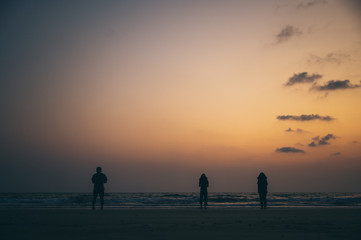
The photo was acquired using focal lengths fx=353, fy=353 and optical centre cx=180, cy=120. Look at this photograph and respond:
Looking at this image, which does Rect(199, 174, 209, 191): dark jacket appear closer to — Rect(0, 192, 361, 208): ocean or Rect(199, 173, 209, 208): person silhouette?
Rect(199, 173, 209, 208): person silhouette

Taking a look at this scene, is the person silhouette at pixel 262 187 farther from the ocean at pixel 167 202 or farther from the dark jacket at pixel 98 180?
the dark jacket at pixel 98 180

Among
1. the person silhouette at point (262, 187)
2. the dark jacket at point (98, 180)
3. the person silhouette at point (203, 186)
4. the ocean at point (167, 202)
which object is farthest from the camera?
the ocean at point (167, 202)

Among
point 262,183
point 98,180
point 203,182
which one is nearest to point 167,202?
point 203,182

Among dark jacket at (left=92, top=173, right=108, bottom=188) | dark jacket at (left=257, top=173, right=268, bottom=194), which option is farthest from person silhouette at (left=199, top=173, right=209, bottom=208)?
dark jacket at (left=92, top=173, right=108, bottom=188)

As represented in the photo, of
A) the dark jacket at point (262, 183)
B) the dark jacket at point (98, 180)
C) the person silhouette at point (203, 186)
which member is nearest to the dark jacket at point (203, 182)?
the person silhouette at point (203, 186)

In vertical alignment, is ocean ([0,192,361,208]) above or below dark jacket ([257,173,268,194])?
below

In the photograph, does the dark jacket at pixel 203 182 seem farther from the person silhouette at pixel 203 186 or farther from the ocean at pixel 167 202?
the ocean at pixel 167 202

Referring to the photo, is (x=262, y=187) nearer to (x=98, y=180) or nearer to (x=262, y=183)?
(x=262, y=183)

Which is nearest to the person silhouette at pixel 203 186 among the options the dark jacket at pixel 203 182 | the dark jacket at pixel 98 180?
the dark jacket at pixel 203 182

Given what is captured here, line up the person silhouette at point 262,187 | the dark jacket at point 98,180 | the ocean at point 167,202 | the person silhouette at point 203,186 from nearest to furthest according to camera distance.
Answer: the dark jacket at point 98,180 → the person silhouette at point 262,187 → the person silhouette at point 203,186 → the ocean at point 167,202

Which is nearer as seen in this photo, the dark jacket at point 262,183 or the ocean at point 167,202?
the dark jacket at point 262,183

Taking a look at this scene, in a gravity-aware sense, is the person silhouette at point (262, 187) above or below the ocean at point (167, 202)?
above

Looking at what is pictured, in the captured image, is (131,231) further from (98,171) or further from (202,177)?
(202,177)

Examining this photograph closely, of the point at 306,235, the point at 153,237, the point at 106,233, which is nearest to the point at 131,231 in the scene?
the point at 106,233
